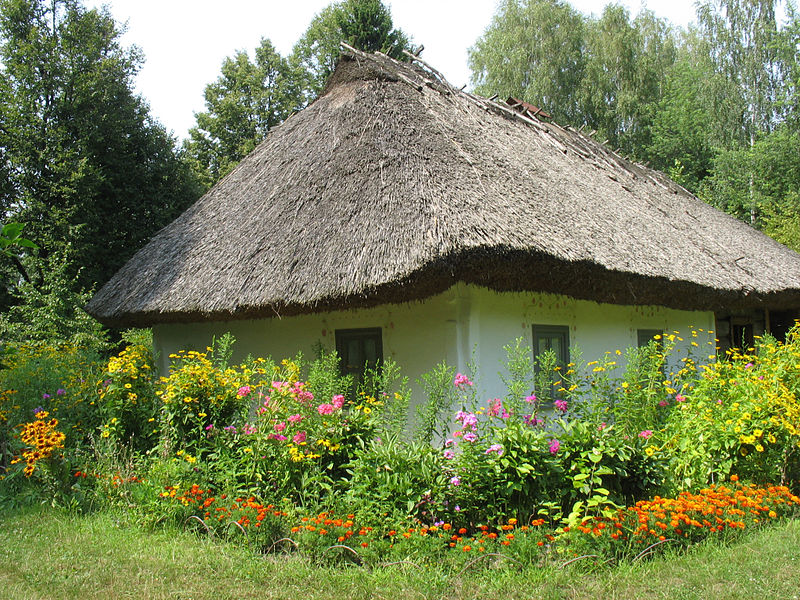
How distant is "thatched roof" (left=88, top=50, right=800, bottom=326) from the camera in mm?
5914

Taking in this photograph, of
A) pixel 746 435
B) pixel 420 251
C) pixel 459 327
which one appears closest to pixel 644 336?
pixel 459 327

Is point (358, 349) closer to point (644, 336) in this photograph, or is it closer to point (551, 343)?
point (551, 343)

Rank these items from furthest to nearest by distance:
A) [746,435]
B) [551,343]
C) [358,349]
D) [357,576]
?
1. [551,343]
2. [358,349]
3. [746,435]
4. [357,576]

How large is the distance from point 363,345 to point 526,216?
234cm

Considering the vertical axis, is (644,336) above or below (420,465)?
above

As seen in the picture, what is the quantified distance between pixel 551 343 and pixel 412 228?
2.59 m

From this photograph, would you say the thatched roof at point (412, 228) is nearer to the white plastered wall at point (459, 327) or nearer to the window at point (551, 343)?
the white plastered wall at point (459, 327)

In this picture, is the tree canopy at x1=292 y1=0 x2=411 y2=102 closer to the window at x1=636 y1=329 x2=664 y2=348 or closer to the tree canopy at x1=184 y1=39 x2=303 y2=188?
the tree canopy at x1=184 y1=39 x2=303 y2=188

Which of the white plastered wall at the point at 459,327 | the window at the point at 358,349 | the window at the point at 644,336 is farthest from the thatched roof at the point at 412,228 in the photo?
the window at the point at 358,349

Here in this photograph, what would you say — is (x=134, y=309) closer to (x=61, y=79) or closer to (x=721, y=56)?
(x=61, y=79)

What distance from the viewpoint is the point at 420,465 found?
4.30 meters

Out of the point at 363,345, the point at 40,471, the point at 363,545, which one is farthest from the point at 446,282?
the point at 40,471

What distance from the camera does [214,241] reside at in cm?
848

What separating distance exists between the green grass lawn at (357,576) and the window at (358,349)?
3121 mm
